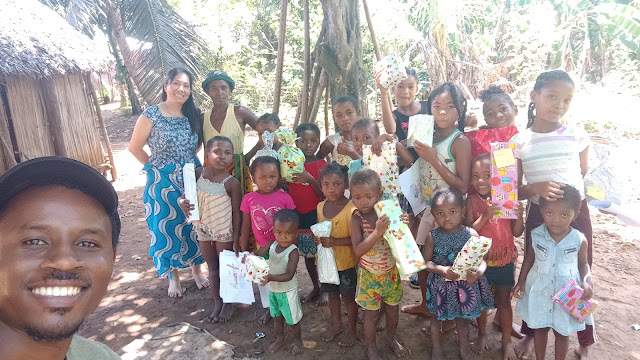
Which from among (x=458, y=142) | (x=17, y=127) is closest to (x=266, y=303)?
(x=458, y=142)

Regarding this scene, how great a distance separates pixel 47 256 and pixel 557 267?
264 cm

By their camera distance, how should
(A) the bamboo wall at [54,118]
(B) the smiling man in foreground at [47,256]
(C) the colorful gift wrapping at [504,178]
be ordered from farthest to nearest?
1. (A) the bamboo wall at [54,118]
2. (C) the colorful gift wrapping at [504,178]
3. (B) the smiling man in foreground at [47,256]

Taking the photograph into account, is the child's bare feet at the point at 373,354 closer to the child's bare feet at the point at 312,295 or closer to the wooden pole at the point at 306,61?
the child's bare feet at the point at 312,295

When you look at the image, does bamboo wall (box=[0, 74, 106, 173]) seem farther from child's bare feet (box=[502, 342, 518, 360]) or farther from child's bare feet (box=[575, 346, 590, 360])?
child's bare feet (box=[575, 346, 590, 360])

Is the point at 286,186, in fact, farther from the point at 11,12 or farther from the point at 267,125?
the point at 11,12

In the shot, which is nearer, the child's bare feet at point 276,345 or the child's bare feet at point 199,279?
the child's bare feet at point 276,345

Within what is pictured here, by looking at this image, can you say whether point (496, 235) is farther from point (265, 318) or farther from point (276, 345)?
point (265, 318)

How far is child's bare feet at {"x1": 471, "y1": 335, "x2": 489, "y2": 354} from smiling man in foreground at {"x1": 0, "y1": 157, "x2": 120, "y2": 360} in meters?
2.65

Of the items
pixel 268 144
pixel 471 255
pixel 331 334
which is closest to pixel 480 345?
pixel 471 255

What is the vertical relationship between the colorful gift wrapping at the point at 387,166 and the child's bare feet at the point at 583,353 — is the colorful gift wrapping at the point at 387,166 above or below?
above

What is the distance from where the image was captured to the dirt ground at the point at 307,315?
2.94m

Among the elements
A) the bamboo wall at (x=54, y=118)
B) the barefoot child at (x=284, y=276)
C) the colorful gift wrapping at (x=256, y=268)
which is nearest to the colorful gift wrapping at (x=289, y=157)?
the barefoot child at (x=284, y=276)

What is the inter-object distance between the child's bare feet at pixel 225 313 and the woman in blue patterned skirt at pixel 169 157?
665mm

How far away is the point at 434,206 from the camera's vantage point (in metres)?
2.58
